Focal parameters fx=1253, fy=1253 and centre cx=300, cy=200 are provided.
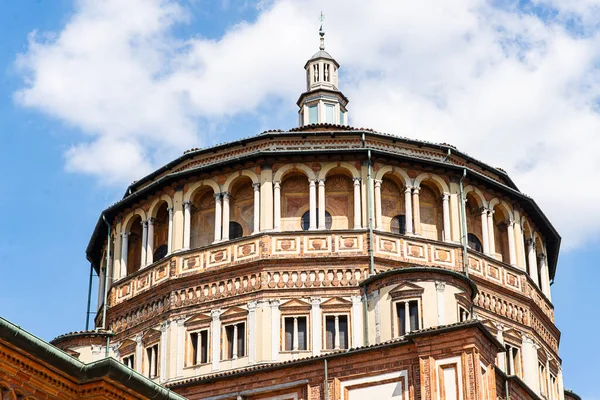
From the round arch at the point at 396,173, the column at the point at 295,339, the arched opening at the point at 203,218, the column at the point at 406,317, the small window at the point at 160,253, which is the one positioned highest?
the round arch at the point at 396,173

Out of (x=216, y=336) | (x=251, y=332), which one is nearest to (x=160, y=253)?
(x=216, y=336)

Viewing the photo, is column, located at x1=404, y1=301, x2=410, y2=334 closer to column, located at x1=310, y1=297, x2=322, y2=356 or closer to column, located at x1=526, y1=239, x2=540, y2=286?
column, located at x1=310, y1=297, x2=322, y2=356

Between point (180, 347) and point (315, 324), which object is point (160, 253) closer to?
point (180, 347)

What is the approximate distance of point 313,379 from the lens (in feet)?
102

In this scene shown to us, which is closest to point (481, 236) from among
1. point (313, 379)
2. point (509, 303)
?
point (509, 303)

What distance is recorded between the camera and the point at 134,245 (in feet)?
138

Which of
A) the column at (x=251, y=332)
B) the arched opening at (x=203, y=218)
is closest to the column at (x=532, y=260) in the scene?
the column at (x=251, y=332)

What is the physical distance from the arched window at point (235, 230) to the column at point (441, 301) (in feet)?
24.1

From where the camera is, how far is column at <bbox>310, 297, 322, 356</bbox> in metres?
36.0

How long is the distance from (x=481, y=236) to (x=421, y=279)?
6727mm

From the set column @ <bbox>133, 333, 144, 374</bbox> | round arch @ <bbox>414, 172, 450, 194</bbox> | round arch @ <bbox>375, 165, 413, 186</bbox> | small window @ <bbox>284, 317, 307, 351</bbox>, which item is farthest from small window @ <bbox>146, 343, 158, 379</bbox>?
Result: round arch @ <bbox>414, 172, 450, 194</bbox>

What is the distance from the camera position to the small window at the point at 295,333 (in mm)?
36281

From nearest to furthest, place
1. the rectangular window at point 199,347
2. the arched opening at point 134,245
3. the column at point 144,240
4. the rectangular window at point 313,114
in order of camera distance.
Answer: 1. the rectangular window at point 199,347
2. the column at point 144,240
3. the arched opening at point 134,245
4. the rectangular window at point 313,114

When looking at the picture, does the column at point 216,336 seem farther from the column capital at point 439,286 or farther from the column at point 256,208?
the column capital at point 439,286
